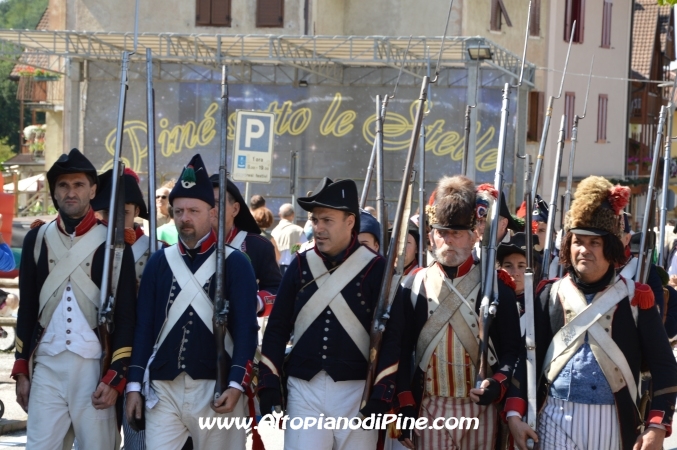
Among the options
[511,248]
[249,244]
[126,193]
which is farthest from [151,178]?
[511,248]

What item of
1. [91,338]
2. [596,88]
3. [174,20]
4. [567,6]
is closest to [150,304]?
[91,338]

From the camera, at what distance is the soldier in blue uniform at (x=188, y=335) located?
5.13m

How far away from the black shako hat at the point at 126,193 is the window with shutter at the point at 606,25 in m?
30.8

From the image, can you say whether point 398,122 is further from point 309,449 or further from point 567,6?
point 309,449

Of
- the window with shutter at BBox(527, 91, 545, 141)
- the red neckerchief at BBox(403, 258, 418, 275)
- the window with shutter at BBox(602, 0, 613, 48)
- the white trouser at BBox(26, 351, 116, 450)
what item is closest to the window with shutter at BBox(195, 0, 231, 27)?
the window with shutter at BBox(527, 91, 545, 141)

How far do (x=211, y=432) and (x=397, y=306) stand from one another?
106cm

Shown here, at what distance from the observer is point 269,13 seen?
2691 centimetres

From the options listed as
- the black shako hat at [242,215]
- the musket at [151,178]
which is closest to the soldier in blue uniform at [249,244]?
the black shako hat at [242,215]

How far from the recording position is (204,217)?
536 cm

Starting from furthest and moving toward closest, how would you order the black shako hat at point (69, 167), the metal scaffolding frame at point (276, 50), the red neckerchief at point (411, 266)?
the metal scaffolding frame at point (276, 50) → the red neckerchief at point (411, 266) → the black shako hat at point (69, 167)

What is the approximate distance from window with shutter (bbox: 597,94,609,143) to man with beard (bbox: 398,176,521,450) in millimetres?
31419

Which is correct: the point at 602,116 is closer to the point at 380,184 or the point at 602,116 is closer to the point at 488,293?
the point at 380,184

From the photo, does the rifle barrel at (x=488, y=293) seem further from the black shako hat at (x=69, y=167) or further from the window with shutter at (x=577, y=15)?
the window with shutter at (x=577, y=15)

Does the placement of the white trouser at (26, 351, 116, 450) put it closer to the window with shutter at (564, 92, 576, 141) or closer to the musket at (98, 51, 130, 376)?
the musket at (98, 51, 130, 376)
